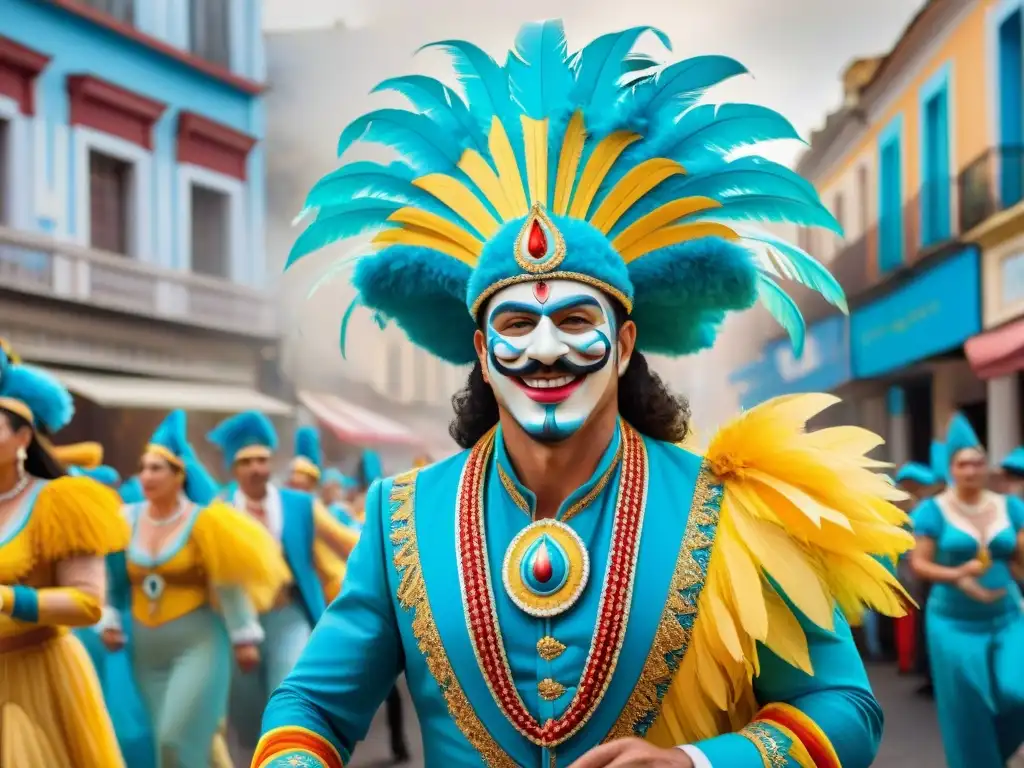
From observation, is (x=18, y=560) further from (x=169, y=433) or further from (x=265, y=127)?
(x=265, y=127)

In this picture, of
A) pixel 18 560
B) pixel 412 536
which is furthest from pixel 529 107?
pixel 18 560

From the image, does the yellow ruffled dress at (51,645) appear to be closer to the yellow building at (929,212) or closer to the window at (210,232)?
the yellow building at (929,212)

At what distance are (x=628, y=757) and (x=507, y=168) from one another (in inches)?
42.1

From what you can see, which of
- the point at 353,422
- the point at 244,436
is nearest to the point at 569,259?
the point at 244,436

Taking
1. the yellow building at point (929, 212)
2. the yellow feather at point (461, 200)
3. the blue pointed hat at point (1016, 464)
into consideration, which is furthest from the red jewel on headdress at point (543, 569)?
the yellow building at point (929, 212)

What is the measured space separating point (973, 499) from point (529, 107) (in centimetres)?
490

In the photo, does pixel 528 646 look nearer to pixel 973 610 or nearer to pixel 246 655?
pixel 246 655

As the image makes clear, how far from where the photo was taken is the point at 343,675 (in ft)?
7.79

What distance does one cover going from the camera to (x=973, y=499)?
6.84m

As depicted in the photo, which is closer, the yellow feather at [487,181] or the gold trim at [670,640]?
the gold trim at [670,640]

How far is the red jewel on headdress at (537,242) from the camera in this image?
2.43 m

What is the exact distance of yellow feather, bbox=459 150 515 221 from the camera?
2.57 meters

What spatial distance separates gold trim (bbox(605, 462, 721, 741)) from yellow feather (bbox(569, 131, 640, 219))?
1.96ft

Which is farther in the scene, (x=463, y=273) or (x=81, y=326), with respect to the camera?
(x=81, y=326)
